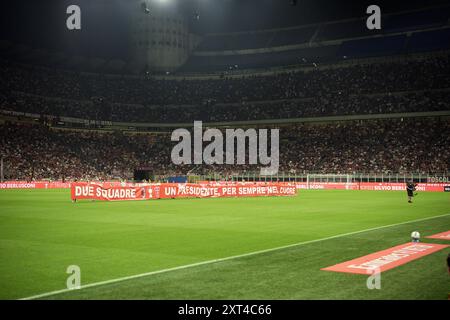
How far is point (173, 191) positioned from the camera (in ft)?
115

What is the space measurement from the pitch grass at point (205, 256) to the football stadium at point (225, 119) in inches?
11.6

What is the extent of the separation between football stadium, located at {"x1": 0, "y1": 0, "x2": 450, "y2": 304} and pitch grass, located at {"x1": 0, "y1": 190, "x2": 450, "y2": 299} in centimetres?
29

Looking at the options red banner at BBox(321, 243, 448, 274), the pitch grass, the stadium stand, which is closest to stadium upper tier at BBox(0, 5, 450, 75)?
the stadium stand

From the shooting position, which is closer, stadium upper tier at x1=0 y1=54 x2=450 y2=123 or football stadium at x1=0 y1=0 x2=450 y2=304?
football stadium at x1=0 y1=0 x2=450 y2=304

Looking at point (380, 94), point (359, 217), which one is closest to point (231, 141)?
point (380, 94)

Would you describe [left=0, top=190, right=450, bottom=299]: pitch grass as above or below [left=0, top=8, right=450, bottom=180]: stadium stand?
below

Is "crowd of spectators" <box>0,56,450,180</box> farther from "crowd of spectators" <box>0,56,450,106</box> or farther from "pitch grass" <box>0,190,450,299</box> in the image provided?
"pitch grass" <box>0,190,450,299</box>

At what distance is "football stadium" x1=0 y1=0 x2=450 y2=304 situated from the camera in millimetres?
22067

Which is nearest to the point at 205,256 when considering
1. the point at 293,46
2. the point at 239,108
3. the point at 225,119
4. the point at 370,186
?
the point at 370,186

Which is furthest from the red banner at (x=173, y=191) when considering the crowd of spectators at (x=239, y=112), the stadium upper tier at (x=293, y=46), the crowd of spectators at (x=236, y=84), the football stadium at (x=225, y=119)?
the stadium upper tier at (x=293, y=46)

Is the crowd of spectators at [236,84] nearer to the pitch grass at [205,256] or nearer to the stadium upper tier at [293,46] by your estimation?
the stadium upper tier at [293,46]

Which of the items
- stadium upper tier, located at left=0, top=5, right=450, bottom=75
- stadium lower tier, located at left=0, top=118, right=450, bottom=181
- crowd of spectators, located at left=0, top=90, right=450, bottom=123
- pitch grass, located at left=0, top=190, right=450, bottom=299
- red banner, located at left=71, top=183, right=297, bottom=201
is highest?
stadium upper tier, located at left=0, top=5, right=450, bottom=75

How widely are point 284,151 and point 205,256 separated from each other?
56205 mm
